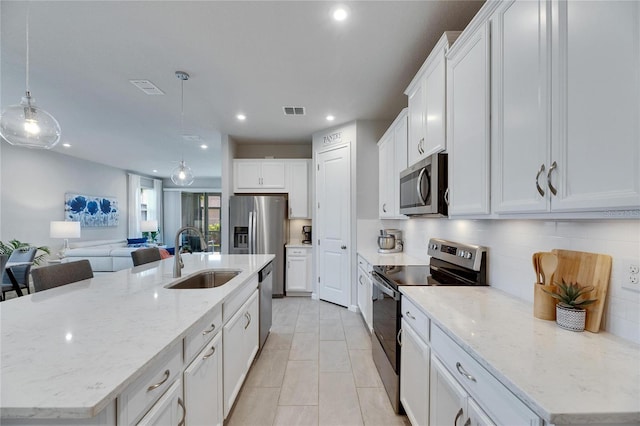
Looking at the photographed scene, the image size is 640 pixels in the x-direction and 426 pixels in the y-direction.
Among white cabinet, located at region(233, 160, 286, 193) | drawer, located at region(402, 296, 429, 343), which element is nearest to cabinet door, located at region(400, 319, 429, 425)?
drawer, located at region(402, 296, 429, 343)

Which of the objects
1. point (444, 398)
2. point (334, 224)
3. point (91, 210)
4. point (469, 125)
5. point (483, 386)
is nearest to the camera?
point (483, 386)

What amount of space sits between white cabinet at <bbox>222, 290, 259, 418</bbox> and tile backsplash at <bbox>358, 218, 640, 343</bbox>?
5.48 feet

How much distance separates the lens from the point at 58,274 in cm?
173

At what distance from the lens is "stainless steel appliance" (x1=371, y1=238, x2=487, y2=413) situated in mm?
1765

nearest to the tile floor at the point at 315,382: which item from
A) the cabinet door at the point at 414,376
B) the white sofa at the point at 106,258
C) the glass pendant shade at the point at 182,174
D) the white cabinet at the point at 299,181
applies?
the cabinet door at the point at 414,376

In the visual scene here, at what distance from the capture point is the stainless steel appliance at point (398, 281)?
1.76 m

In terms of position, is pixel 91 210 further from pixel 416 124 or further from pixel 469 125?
pixel 469 125

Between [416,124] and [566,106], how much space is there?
135 centimetres

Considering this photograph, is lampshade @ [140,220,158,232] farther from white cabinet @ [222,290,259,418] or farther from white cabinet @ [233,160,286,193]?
white cabinet @ [222,290,259,418]

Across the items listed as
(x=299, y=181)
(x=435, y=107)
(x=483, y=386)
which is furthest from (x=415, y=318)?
(x=299, y=181)

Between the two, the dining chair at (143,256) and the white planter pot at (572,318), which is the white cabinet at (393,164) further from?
the dining chair at (143,256)

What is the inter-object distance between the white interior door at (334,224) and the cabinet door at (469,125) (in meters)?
2.32

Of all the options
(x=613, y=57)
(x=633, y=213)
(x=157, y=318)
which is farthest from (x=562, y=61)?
(x=157, y=318)

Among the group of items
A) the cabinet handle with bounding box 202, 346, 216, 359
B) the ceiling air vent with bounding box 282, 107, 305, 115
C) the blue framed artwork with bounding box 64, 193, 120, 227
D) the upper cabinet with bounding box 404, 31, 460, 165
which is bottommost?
the cabinet handle with bounding box 202, 346, 216, 359
